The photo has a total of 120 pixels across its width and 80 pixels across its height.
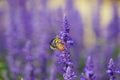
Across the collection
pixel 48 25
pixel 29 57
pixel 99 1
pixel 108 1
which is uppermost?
pixel 108 1

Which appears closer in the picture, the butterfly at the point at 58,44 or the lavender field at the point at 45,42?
the butterfly at the point at 58,44

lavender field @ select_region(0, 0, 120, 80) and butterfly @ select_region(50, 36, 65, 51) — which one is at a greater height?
lavender field @ select_region(0, 0, 120, 80)

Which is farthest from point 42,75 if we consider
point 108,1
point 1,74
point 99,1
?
point 108,1

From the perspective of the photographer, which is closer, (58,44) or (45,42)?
Result: (58,44)

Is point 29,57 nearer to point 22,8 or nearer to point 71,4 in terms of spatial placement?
point 22,8

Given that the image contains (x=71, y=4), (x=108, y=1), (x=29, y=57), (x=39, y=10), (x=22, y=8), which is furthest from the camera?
(x=108, y=1)

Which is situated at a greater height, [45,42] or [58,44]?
[45,42]

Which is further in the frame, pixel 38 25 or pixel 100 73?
pixel 38 25

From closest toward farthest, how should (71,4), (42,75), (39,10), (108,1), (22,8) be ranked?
(42,75), (22,8), (71,4), (39,10), (108,1)

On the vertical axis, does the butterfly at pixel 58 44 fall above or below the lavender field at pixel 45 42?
below

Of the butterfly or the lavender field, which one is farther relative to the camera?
the lavender field

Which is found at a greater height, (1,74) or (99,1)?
(99,1)
